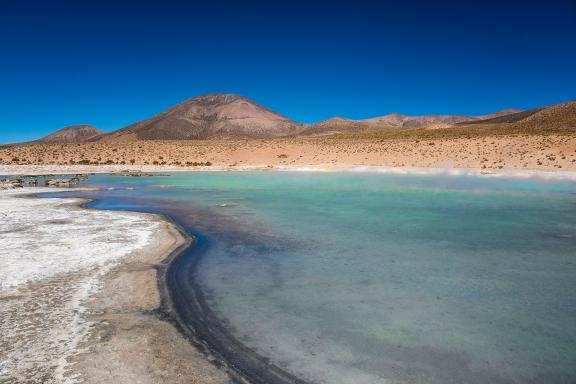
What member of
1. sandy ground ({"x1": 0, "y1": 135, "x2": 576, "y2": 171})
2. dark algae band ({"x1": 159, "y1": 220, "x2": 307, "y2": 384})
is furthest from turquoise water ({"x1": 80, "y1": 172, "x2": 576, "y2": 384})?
sandy ground ({"x1": 0, "y1": 135, "x2": 576, "y2": 171})

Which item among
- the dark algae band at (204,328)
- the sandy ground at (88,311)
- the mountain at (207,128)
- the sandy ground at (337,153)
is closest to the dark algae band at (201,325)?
the dark algae band at (204,328)

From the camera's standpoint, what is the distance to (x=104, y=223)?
9.30m

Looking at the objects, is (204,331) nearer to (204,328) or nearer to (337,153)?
(204,328)

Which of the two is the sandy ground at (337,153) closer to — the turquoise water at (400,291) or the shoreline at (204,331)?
the turquoise water at (400,291)

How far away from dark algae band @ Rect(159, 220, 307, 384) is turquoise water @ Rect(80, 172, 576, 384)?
4.9 inches

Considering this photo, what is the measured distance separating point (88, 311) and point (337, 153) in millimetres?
39684

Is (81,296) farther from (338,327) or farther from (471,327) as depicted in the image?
(471,327)

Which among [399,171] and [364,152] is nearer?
[399,171]

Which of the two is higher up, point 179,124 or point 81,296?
point 179,124

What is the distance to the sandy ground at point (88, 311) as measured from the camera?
345 cm

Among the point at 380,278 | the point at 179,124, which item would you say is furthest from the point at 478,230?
the point at 179,124

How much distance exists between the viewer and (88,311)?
4586 mm

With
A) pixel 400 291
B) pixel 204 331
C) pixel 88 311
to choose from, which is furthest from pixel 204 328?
pixel 400 291

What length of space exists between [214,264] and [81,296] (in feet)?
6.83
